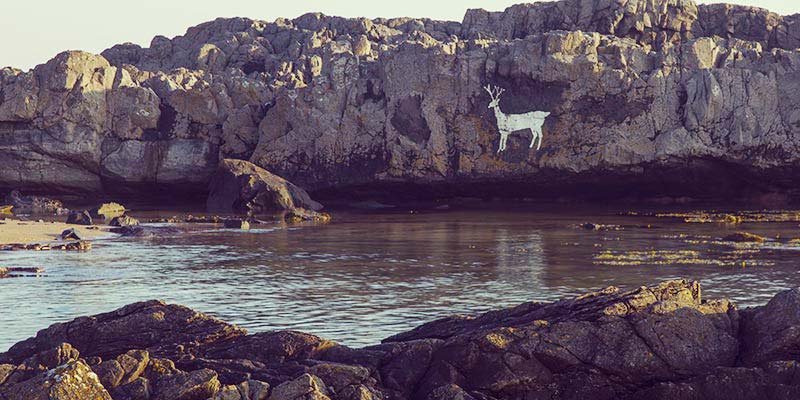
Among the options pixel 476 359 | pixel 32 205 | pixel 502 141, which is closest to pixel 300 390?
pixel 476 359

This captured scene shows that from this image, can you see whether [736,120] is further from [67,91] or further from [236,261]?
[67,91]

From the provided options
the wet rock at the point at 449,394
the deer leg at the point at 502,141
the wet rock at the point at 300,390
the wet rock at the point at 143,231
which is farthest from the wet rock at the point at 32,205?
the wet rock at the point at 449,394

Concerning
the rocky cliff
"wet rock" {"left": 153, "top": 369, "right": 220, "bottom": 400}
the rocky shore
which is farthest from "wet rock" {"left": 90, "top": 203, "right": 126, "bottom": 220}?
"wet rock" {"left": 153, "top": 369, "right": 220, "bottom": 400}

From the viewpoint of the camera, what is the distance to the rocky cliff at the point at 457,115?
55.8 metres

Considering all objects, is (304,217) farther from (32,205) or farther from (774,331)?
(774,331)

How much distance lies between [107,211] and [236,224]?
11022mm

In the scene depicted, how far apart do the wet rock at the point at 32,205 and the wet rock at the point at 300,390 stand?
151 ft

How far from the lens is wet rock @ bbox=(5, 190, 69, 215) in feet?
187

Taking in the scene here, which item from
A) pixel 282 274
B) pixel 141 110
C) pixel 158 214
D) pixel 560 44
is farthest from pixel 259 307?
pixel 141 110

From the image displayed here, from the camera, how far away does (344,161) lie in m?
62.3

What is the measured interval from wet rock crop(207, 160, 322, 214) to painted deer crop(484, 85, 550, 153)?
11.8 metres

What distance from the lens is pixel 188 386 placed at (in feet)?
43.2

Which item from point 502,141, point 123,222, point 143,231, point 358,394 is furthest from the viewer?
point 502,141

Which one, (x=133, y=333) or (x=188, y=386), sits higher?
(x=133, y=333)
